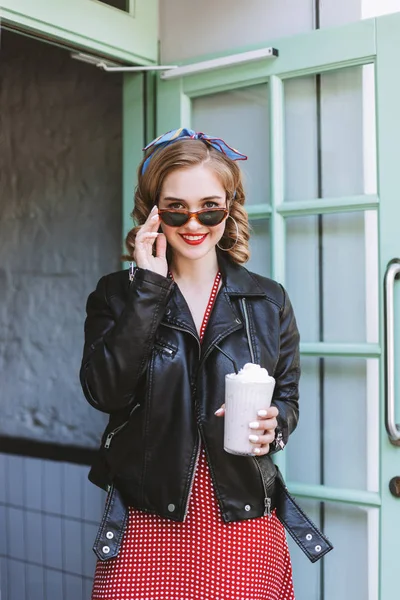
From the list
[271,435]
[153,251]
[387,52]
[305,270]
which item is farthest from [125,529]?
[387,52]

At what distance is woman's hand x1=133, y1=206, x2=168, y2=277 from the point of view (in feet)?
6.12

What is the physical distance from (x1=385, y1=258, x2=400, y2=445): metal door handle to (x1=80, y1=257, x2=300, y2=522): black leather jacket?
0.47 meters

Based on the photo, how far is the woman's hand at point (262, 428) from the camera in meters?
1.65

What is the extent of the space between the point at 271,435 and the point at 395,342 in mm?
765

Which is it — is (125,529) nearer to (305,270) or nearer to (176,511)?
(176,511)

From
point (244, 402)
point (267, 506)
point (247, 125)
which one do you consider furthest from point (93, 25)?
point (267, 506)

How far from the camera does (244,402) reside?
164 cm

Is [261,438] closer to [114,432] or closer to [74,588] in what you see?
[114,432]

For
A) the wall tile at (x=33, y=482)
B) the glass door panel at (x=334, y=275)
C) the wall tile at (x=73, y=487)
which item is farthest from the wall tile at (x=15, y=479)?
the glass door panel at (x=334, y=275)

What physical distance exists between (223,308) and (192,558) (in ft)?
1.87

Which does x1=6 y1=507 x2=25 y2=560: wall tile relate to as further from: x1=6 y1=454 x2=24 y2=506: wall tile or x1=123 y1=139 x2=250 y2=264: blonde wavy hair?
x1=123 y1=139 x2=250 y2=264: blonde wavy hair

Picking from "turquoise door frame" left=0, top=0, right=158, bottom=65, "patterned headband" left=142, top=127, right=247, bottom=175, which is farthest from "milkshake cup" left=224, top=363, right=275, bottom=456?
"turquoise door frame" left=0, top=0, right=158, bottom=65

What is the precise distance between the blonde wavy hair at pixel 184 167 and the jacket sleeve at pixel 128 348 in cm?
20

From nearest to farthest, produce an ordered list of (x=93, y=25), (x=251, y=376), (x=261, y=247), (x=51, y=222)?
(x=251, y=376)
(x=93, y=25)
(x=261, y=247)
(x=51, y=222)
